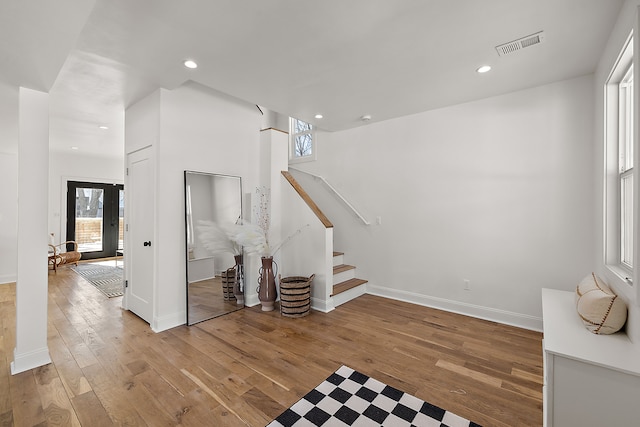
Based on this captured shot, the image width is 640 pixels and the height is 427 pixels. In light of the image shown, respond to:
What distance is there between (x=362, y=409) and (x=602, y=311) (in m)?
1.58

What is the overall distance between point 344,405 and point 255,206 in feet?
8.67

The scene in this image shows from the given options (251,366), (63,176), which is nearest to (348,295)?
(251,366)

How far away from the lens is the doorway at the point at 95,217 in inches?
273

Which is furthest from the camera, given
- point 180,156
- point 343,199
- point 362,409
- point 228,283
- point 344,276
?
point 343,199

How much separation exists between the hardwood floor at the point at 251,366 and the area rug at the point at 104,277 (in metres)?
1.04

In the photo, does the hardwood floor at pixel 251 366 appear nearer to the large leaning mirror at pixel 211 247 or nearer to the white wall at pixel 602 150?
the large leaning mirror at pixel 211 247

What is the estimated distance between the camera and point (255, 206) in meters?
Answer: 3.83

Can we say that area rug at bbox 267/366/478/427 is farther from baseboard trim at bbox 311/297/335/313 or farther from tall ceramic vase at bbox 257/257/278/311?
tall ceramic vase at bbox 257/257/278/311

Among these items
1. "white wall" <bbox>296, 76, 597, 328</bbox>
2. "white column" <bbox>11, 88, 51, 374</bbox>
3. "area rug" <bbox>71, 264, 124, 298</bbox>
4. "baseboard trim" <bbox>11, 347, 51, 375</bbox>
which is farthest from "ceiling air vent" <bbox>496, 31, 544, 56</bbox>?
"area rug" <bbox>71, 264, 124, 298</bbox>

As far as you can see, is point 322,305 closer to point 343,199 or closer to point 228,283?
point 228,283

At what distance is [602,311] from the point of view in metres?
1.64

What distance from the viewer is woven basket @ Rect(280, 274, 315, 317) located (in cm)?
335

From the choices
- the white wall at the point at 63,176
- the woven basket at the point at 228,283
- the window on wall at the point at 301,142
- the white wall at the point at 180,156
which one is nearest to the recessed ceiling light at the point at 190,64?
the white wall at the point at 180,156

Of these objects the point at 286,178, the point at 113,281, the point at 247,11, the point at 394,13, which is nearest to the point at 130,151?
the point at 286,178
